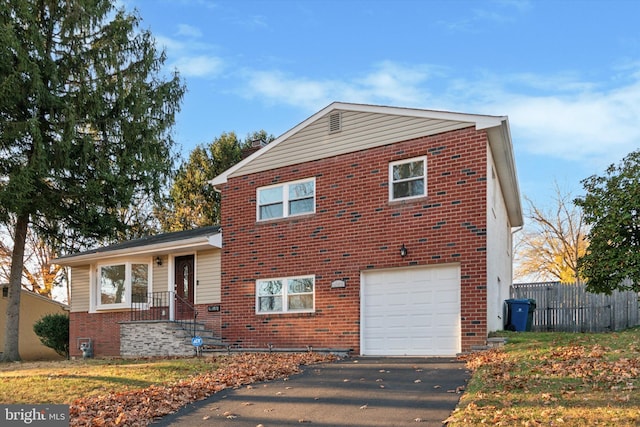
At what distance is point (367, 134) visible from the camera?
14.8 meters

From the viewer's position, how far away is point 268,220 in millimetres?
16375

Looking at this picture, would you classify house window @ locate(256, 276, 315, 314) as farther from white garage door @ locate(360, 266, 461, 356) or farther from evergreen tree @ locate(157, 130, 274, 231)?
evergreen tree @ locate(157, 130, 274, 231)

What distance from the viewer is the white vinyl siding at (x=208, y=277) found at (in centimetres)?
1791

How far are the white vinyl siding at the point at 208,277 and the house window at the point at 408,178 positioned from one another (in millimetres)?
6318

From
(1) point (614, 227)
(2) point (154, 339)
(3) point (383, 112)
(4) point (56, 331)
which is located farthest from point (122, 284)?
(1) point (614, 227)

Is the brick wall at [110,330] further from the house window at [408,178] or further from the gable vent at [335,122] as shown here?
the house window at [408,178]

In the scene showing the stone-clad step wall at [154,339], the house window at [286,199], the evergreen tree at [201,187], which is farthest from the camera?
the evergreen tree at [201,187]

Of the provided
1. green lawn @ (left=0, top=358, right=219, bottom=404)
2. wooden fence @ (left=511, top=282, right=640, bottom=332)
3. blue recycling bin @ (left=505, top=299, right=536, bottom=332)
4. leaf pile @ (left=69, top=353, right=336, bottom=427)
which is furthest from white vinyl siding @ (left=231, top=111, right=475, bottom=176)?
wooden fence @ (left=511, top=282, right=640, bottom=332)

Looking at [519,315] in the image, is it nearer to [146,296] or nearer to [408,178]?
[408,178]

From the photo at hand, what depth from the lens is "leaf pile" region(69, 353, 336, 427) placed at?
8.41 m

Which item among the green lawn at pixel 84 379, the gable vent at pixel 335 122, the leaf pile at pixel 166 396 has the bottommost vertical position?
the green lawn at pixel 84 379

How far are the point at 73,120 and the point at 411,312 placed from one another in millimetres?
12038

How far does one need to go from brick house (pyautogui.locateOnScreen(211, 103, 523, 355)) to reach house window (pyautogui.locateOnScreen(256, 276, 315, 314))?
0.04m

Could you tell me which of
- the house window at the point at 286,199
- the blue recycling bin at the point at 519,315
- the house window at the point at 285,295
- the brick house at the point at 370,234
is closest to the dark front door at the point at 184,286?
the brick house at the point at 370,234
